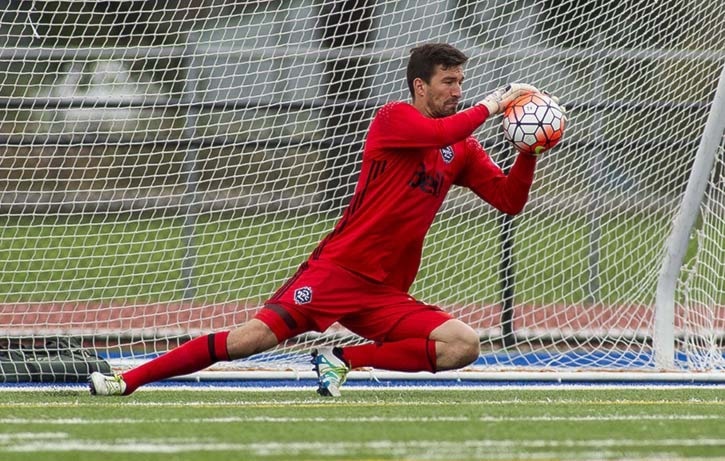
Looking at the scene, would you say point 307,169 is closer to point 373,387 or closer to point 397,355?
point 373,387

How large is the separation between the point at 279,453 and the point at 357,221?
6.32ft

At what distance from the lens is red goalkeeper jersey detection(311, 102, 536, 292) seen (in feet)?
19.1

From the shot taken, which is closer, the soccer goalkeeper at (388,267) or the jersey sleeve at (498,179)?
the soccer goalkeeper at (388,267)

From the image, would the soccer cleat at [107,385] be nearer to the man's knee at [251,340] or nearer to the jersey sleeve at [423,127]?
the man's knee at [251,340]

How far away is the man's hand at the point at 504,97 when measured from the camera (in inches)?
233

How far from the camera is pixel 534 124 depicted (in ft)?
19.0

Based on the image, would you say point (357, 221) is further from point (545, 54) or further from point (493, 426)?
point (545, 54)

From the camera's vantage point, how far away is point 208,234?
815 centimetres

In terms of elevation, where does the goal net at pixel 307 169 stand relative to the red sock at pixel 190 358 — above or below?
above

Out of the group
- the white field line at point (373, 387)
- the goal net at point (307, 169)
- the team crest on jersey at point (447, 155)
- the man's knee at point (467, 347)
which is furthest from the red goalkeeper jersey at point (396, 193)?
the goal net at point (307, 169)

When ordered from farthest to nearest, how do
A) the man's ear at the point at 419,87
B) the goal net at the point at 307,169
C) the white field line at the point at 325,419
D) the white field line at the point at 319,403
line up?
the goal net at the point at 307,169 < the man's ear at the point at 419,87 < the white field line at the point at 319,403 < the white field line at the point at 325,419

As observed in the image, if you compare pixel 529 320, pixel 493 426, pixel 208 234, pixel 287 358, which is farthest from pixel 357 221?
pixel 529 320

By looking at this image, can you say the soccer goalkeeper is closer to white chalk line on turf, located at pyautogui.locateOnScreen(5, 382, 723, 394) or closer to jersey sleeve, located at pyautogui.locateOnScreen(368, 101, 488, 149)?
jersey sleeve, located at pyautogui.locateOnScreen(368, 101, 488, 149)

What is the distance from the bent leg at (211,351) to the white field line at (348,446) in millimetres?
1340
